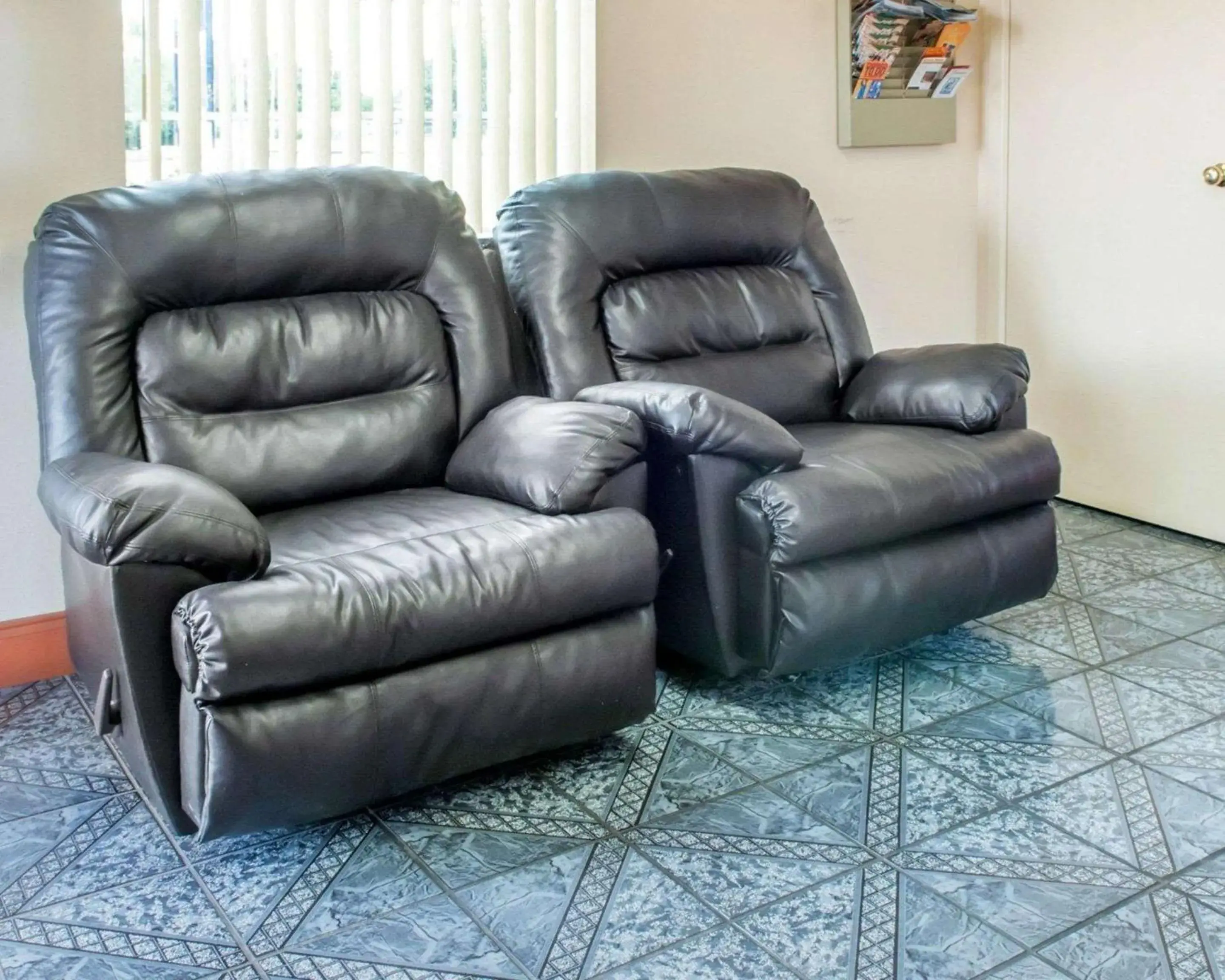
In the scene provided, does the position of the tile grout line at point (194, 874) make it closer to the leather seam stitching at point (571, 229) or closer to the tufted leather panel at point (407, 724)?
the tufted leather panel at point (407, 724)

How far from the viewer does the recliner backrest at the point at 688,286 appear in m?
2.94

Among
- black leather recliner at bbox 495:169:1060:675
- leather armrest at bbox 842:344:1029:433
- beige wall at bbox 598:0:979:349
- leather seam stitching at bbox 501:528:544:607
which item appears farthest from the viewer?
beige wall at bbox 598:0:979:349

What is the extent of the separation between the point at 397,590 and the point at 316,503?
0.58 m

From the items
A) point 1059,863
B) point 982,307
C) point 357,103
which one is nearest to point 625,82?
point 357,103

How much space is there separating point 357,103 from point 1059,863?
7.19 ft

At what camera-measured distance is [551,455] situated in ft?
7.84

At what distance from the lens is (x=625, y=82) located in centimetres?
351

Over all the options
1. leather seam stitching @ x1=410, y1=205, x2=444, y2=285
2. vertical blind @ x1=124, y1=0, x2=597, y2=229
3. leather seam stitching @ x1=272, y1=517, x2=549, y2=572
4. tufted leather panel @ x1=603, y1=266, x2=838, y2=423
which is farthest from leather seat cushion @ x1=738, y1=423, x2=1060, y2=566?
vertical blind @ x1=124, y1=0, x2=597, y2=229

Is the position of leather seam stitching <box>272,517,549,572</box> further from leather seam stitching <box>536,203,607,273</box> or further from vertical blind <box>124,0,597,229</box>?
vertical blind <box>124,0,597,229</box>

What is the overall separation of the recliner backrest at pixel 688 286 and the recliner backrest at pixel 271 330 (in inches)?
6.9

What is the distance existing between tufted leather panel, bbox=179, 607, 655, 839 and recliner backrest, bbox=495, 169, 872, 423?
0.78 metres

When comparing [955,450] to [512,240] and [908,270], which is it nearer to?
[512,240]

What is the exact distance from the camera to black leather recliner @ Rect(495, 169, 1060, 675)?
255cm

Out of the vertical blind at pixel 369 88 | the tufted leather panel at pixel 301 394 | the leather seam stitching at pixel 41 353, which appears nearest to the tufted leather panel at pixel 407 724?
the tufted leather panel at pixel 301 394
